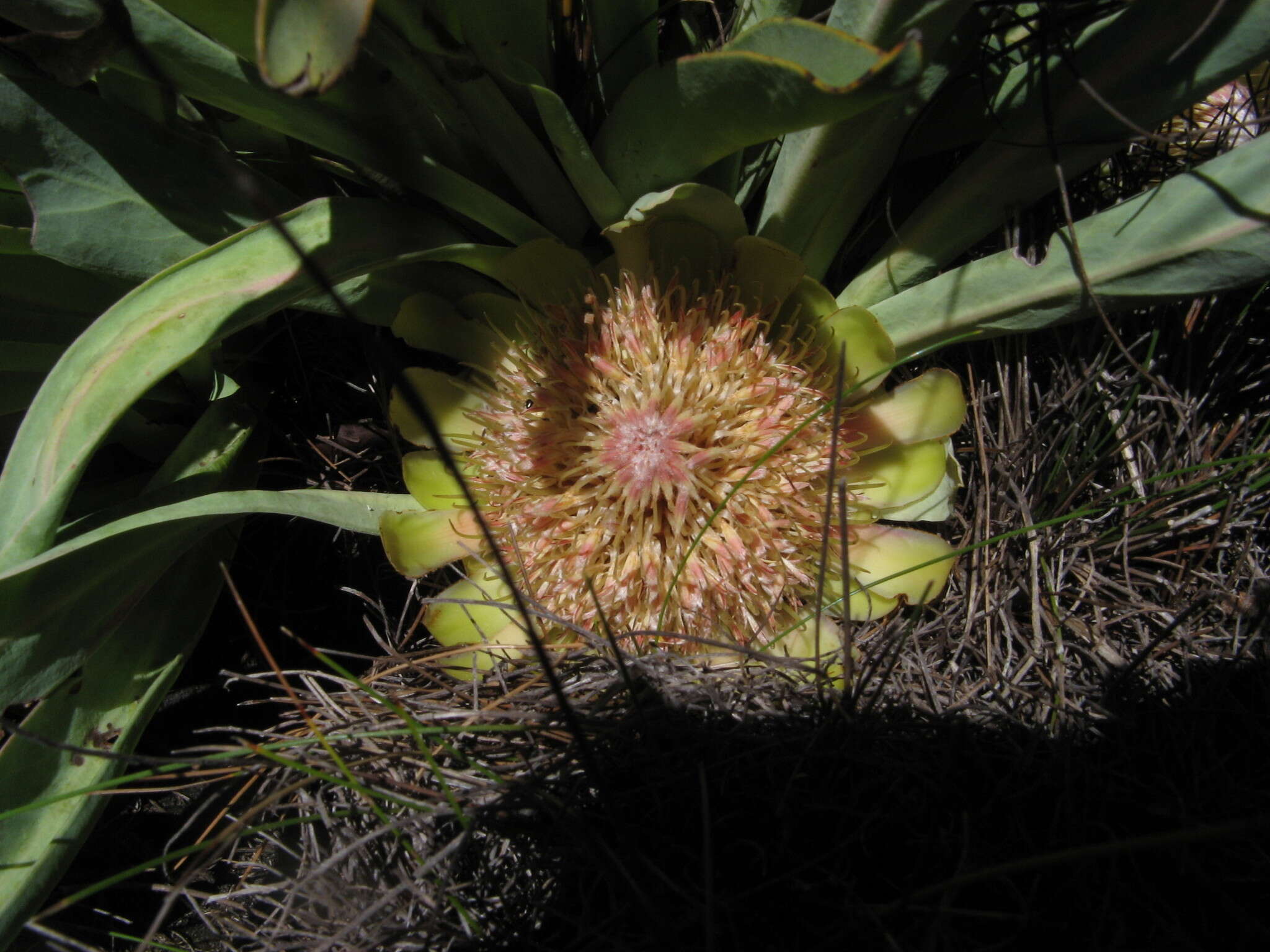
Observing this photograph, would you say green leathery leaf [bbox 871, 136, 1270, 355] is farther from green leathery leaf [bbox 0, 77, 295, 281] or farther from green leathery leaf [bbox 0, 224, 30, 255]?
green leathery leaf [bbox 0, 224, 30, 255]

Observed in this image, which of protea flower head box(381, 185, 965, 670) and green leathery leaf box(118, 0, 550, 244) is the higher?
green leathery leaf box(118, 0, 550, 244)

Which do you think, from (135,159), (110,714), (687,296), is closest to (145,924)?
(110,714)

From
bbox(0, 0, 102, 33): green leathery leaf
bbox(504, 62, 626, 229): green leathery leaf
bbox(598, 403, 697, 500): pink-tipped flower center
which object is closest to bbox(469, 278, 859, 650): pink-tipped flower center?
bbox(598, 403, 697, 500): pink-tipped flower center

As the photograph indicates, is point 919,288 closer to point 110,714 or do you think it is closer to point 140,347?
point 140,347

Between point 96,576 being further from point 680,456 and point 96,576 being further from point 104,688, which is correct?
point 680,456

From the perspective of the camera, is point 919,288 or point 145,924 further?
point 145,924

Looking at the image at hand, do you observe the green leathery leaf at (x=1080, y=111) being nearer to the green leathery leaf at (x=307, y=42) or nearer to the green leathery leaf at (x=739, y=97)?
the green leathery leaf at (x=739, y=97)
